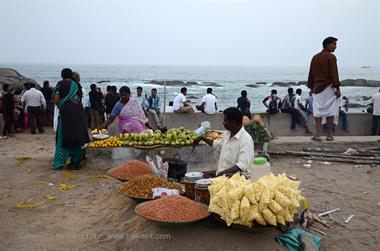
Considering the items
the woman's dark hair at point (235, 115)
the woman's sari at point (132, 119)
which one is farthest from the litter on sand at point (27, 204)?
the woman's dark hair at point (235, 115)

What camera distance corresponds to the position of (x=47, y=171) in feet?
24.2

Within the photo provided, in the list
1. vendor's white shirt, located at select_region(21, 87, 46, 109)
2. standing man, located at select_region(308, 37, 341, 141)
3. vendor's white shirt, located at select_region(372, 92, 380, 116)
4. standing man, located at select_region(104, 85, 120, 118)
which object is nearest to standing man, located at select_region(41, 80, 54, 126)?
vendor's white shirt, located at select_region(21, 87, 46, 109)

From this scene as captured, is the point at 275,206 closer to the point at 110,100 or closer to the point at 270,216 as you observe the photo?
the point at 270,216

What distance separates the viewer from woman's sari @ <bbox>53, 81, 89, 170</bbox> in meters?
7.16

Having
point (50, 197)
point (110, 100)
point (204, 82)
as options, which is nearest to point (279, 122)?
point (110, 100)

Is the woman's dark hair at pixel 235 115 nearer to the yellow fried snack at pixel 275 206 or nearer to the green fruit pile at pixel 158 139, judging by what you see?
the yellow fried snack at pixel 275 206

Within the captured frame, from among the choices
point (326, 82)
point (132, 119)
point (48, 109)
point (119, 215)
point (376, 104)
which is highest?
point (326, 82)

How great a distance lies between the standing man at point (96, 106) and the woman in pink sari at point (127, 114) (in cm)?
524

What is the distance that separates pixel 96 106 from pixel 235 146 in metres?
9.35

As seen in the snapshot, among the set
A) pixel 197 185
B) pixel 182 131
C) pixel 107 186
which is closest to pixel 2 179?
pixel 107 186

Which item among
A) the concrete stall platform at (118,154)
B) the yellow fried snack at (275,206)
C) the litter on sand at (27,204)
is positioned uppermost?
the yellow fried snack at (275,206)

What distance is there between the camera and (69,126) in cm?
721

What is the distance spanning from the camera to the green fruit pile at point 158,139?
763cm

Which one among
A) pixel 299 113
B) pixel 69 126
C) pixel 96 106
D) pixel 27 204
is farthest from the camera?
pixel 96 106
